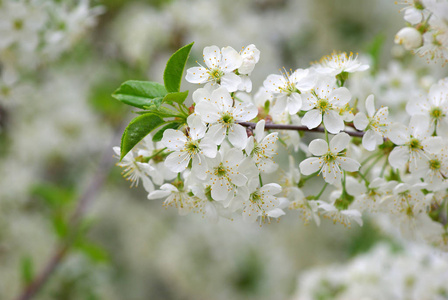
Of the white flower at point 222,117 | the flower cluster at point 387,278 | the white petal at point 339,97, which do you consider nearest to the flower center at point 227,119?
the white flower at point 222,117

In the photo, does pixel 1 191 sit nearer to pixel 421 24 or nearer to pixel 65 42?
pixel 65 42

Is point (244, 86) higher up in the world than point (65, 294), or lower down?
higher up

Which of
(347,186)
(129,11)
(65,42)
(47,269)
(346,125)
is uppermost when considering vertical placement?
(129,11)

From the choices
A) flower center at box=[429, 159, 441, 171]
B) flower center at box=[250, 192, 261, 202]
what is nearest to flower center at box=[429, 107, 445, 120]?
flower center at box=[429, 159, 441, 171]

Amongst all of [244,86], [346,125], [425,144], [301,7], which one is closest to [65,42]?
[244,86]

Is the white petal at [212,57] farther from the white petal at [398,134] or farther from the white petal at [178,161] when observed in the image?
the white petal at [398,134]

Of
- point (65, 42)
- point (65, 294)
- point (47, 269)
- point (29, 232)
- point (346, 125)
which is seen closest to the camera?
point (346, 125)
